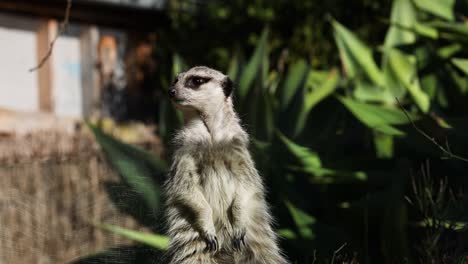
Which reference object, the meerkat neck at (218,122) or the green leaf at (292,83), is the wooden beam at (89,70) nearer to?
the green leaf at (292,83)

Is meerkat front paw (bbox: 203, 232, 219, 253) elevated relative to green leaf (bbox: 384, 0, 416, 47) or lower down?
lower down

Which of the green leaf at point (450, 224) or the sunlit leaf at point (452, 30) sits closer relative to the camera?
the green leaf at point (450, 224)

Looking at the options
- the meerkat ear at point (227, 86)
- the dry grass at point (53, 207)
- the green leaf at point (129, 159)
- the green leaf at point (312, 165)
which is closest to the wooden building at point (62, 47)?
the dry grass at point (53, 207)

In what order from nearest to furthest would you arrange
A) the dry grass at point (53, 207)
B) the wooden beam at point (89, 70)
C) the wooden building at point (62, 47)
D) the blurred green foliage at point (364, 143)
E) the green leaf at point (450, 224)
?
the green leaf at point (450, 224)
the blurred green foliage at point (364, 143)
the dry grass at point (53, 207)
the wooden building at point (62, 47)
the wooden beam at point (89, 70)

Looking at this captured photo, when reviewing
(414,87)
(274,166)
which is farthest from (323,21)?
(274,166)

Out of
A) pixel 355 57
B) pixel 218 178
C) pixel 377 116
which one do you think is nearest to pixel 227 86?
pixel 218 178

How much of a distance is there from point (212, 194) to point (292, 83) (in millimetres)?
2661

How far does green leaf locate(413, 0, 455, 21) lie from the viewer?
4332 millimetres

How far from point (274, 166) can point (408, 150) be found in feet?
2.53

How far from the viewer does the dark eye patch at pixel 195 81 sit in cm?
232

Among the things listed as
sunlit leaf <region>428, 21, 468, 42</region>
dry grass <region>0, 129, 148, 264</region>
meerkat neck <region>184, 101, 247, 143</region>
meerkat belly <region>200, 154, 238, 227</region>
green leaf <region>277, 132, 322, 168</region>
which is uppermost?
sunlit leaf <region>428, 21, 468, 42</region>

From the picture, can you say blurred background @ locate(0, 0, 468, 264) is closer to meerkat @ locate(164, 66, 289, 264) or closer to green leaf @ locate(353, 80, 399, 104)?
green leaf @ locate(353, 80, 399, 104)

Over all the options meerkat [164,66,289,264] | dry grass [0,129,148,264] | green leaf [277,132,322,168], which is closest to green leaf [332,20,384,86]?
green leaf [277,132,322,168]

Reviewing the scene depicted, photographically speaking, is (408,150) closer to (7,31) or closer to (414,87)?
(414,87)
